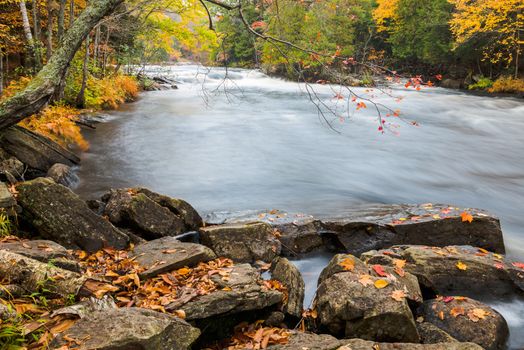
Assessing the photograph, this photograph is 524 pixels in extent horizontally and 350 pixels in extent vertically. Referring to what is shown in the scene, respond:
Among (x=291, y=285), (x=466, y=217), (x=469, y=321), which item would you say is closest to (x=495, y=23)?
(x=466, y=217)

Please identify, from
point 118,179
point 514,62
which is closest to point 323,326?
point 118,179

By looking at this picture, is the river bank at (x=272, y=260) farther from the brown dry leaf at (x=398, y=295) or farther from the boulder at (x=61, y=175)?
the boulder at (x=61, y=175)

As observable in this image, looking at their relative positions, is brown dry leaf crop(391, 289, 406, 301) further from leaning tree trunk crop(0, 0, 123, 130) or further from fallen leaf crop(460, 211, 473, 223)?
leaning tree trunk crop(0, 0, 123, 130)

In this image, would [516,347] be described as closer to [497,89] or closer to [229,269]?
[229,269]

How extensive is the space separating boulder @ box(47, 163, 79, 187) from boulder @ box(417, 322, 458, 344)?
621cm

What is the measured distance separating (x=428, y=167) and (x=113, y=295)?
8.96 meters

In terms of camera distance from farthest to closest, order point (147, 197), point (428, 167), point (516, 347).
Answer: point (428, 167) < point (147, 197) < point (516, 347)

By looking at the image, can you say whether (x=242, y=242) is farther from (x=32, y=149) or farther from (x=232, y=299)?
(x=32, y=149)

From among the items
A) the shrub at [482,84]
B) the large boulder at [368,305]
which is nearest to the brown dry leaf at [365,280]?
the large boulder at [368,305]

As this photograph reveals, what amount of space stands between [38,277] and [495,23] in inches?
965

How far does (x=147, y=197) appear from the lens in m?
5.51

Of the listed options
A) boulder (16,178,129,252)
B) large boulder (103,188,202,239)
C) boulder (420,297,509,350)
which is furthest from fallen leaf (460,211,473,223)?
boulder (16,178,129,252)

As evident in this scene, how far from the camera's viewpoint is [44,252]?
363 centimetres

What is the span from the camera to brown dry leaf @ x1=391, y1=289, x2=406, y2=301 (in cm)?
362
